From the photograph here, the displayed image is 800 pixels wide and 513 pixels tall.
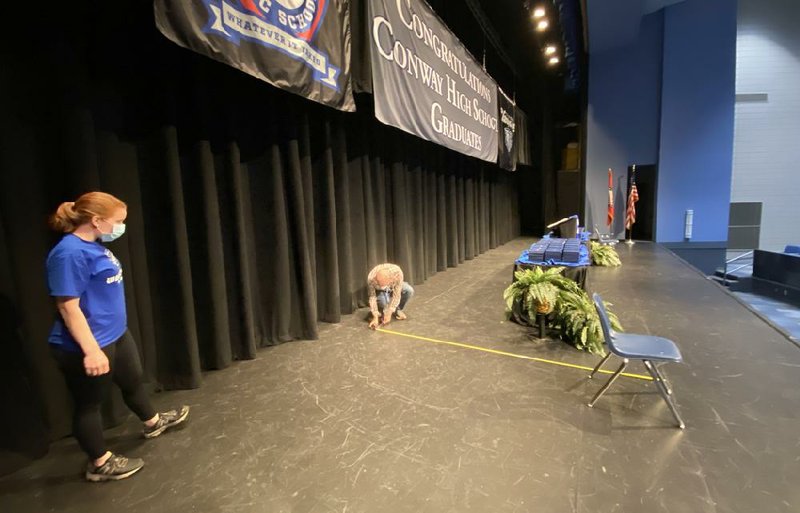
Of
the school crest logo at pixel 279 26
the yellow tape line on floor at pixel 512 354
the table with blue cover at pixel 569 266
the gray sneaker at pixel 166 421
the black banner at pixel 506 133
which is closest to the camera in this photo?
the gray sneaker at pixel 166 421

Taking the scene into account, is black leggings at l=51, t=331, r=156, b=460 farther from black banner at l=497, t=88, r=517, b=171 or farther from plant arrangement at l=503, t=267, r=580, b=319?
black banner at l=497, t=88, r=517, b=171

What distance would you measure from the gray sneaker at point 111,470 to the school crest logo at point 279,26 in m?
2.06

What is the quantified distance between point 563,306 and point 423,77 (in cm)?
274

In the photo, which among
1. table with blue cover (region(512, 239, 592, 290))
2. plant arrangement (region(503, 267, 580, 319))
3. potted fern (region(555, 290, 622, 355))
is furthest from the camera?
table with blue cover (region(512, 239, 592, 290))

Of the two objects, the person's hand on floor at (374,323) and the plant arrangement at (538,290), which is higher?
the plant arrangement at (538,290)

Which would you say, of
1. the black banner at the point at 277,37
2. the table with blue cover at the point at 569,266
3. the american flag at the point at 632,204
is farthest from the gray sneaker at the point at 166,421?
the american flag at the point at 632,204

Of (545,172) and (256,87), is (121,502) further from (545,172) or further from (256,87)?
(545,172)

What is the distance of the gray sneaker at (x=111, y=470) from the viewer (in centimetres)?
159

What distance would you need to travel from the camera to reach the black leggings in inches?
58.3

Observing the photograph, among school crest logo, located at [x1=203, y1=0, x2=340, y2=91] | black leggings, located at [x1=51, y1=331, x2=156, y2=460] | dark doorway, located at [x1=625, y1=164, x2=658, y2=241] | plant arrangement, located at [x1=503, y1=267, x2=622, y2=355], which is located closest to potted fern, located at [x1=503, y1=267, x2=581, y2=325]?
plant arrangement, located at [x1=503, y1=267, x2=622, y2=355]

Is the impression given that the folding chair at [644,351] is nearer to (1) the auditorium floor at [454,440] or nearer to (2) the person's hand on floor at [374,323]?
(1) the auditorium floor at [454,440]

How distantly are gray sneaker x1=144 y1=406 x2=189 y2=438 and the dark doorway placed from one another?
423 inches

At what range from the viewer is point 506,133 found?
304 inches

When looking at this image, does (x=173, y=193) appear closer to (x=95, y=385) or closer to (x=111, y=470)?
(x=95, y=385)
